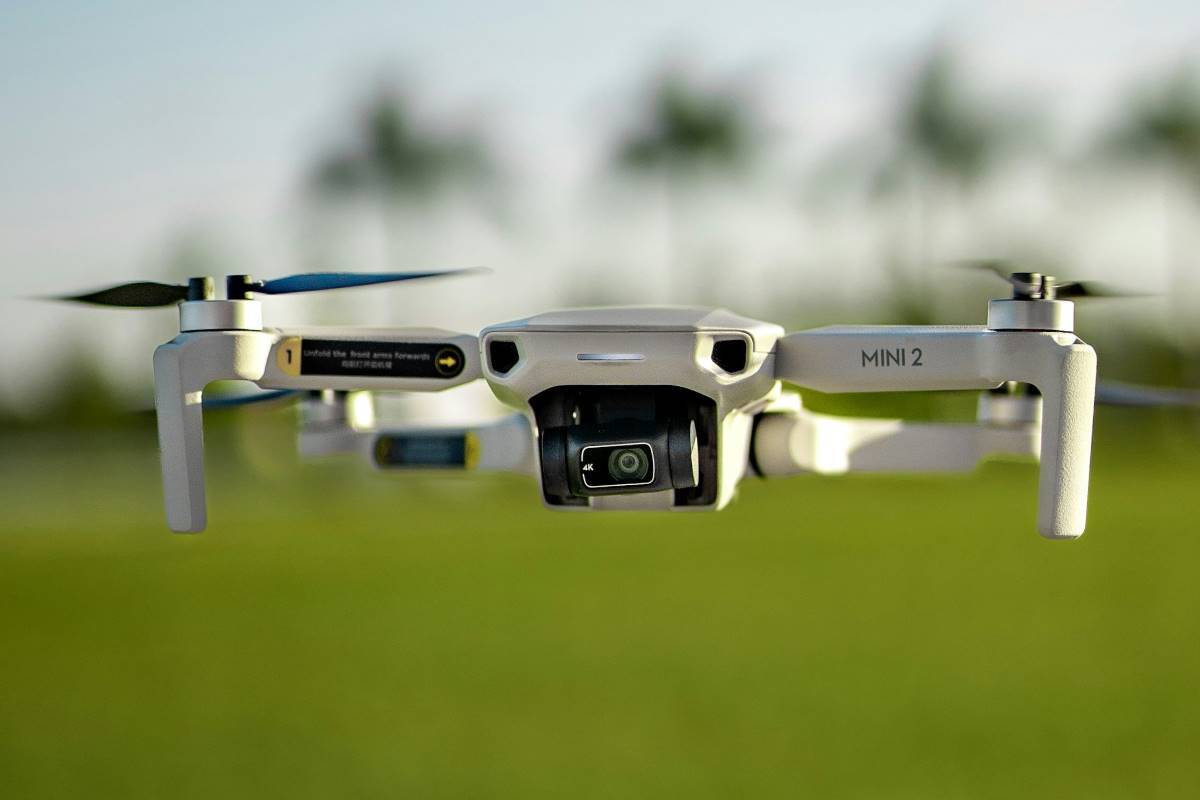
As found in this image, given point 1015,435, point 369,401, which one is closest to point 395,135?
point 369,401

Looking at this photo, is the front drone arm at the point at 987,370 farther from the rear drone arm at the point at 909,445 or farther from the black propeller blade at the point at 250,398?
the black propeller blade at the point at 250,398

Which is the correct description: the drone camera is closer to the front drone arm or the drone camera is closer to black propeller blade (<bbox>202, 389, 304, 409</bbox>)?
the front drone arm

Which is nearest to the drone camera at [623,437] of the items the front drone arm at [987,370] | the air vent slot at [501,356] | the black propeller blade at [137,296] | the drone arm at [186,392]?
the air vent slot at [501,356]

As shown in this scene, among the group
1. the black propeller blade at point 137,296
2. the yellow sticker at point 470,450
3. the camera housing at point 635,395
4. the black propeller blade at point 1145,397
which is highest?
the black propeller blade at point 137,296

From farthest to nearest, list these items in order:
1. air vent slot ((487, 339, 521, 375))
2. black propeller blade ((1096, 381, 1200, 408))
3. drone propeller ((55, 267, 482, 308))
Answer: black propeller blade ((1096, 381, 1200, 408)) < drone propeller ((55, 267, 482, 308)) < air vent slot ((487, 339, 521, 375))

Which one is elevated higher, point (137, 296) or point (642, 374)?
point (137, 296)

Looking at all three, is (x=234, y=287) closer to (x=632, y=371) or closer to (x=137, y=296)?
(x=137, y=296)

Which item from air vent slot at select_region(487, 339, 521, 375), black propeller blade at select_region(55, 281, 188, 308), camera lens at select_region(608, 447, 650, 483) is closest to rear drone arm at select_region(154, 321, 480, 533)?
black propeller blade at select_region(55, 281, 188, 308)

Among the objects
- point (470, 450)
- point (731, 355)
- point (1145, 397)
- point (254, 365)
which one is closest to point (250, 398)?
point (470, 450)
